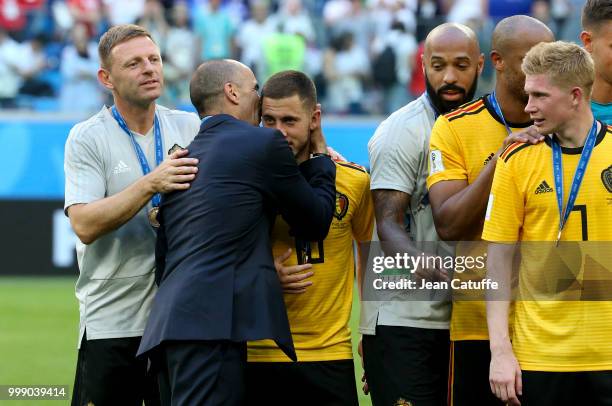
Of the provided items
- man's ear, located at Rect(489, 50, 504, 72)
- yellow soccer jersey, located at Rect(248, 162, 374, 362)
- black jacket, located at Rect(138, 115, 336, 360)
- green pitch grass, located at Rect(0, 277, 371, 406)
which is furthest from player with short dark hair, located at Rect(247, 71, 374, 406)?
green pitch grass, located at Rect(0, 277, 371, 406)

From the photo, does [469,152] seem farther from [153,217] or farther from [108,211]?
[108,211]

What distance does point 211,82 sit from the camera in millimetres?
4926

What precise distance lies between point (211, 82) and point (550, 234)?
1637 mm

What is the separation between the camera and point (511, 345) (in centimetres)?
457

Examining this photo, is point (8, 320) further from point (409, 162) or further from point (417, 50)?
point (409, 162)

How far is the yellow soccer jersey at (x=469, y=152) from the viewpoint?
5184mm

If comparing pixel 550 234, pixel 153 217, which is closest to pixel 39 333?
pixel 153 217

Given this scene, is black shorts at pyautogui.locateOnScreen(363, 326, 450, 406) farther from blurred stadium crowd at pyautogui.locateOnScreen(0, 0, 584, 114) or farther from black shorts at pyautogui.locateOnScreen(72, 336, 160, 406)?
blurred stadium crowd at pyautogui.locateOnScreen(0, 0, 584, 114)

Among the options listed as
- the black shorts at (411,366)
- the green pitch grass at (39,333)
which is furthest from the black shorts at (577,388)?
the green pitch grass at (39,333)

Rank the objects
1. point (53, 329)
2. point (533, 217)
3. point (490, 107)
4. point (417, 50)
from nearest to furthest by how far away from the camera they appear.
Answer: point (533, 217), point (490, 107), point (53, 329), point (417, 50)

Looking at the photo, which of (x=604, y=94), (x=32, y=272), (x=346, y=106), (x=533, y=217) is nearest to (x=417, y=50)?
(x=346, y=106)

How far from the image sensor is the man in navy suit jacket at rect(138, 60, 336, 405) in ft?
15.0

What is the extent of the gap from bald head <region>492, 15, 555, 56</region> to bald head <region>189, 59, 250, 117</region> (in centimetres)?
124

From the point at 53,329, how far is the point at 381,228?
7771 mm
